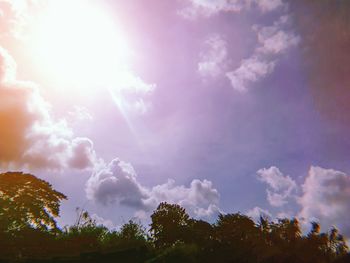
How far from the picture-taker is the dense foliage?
19.4 m

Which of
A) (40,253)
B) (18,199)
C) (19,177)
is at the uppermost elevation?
(19,177)

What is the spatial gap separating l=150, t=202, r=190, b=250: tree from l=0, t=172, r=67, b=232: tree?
30.0 m

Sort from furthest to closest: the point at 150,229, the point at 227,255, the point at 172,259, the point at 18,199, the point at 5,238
A: the point at 150,229
the point at 227,255
the point at 172,259
the point at 5,238
the point at 18,199

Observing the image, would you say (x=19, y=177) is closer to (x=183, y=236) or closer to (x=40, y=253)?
(x=40, y=253)

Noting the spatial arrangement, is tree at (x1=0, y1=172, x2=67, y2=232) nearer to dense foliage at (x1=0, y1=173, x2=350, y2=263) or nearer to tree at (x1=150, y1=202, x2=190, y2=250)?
dense foliage at (x1=0, y1=173, x2=350, y2=263)

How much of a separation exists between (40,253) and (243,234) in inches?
1047

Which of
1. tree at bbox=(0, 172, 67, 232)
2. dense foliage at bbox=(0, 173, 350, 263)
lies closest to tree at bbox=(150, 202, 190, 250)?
dense foliage at bbox=(0, 173, 350, 263)

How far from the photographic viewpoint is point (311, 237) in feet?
147

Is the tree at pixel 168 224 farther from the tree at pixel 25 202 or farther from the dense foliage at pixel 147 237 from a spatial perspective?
the tree at pixel 25 202

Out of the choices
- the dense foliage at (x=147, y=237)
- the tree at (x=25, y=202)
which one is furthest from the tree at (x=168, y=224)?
the tree at (x=25, y=202)

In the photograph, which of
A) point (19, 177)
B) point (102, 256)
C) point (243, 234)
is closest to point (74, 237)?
point (102, 256)

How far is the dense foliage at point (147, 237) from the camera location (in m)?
Result: 19.4

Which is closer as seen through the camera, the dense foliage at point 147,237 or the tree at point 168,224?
the dense foliage at point 147,237

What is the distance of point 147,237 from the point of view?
4897 cm
